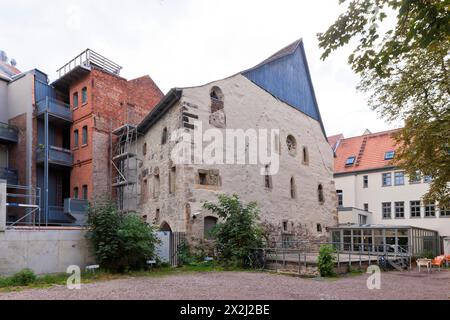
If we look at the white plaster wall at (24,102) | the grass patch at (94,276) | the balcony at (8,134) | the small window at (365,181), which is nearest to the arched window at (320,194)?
the small window at (365,181)

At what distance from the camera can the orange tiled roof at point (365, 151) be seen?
38.3 metres

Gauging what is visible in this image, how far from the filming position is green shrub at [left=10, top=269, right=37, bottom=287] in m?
12.6

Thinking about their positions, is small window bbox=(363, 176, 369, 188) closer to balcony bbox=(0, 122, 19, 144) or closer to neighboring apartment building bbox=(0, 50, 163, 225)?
neighboring apartment building bbox=(0, 50, 163, 225)

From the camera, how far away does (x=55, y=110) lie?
25375 millimetres

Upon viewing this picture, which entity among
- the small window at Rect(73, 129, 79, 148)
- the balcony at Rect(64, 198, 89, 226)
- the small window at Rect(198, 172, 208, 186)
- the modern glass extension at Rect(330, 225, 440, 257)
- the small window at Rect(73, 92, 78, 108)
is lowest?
the modern glass extension at Rect(330, 225, 440, 257)

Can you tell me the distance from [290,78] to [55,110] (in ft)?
51.0

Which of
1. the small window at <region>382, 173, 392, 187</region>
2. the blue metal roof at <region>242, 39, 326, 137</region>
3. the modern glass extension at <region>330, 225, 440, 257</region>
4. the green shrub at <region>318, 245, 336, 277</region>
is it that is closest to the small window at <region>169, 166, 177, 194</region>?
the blue metal roof at <region>242, 39, 326, 137</region>

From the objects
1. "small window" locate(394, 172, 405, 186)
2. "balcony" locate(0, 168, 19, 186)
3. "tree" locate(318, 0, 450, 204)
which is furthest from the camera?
"small window" locate(394, 172, 405, 186)

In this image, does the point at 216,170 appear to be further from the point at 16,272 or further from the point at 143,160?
the point at 16,272

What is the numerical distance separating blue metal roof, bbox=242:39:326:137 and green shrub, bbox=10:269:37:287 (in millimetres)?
15935

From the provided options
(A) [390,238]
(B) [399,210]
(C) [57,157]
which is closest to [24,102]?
(C) [57,157]

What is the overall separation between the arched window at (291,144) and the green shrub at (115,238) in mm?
13728
